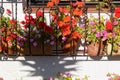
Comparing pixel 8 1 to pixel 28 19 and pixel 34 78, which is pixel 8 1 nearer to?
pixel 28 19

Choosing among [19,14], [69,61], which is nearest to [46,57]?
[69,61]

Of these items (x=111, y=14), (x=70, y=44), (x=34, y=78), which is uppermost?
(x=111, y=14)

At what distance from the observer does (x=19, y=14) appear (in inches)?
273

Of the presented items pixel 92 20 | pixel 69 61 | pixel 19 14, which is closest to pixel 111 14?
pixel 92 20

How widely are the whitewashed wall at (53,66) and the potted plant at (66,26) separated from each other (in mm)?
176

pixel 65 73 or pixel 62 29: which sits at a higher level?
pixel 62 29

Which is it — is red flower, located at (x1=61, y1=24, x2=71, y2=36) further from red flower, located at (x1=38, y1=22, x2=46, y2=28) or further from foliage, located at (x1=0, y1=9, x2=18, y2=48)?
foliage, located at (x1=0, y1=9, x2=18, y2=48)

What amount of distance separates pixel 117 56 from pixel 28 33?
1261 millimetres

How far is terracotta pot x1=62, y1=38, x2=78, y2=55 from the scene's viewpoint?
6.65 meters

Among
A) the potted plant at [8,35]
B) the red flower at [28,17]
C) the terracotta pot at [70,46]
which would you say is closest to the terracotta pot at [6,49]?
the potted plant at [8,35]

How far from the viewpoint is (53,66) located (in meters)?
6.72

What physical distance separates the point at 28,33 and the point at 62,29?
479mm

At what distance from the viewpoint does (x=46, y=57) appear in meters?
6.71

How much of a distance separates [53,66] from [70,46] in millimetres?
367
